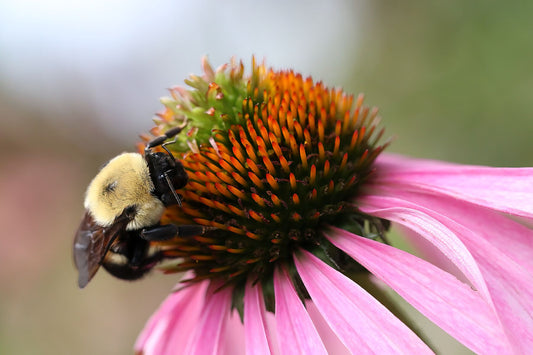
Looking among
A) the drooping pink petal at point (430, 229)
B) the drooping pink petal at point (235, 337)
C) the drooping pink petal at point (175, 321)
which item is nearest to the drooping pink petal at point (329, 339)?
the drooping pink petal at point (235, 337)

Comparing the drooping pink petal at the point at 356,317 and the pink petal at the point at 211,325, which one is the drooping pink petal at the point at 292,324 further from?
the pink petal at the point at 211,325

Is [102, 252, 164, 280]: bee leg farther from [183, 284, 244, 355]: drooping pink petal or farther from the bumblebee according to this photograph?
[183, 284, 244, 355]: drooping pink petal

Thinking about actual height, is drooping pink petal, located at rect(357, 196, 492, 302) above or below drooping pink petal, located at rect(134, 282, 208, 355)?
above

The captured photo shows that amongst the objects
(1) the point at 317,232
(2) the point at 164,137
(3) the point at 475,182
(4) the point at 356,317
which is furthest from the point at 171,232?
(3) the point at 475,182

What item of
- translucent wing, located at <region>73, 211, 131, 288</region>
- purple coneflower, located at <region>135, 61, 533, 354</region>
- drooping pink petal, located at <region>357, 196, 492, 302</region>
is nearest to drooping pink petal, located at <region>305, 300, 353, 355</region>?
purple coneflower, located at <region>135, 61, 533, 354</region>

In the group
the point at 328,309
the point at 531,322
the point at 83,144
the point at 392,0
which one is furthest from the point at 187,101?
the point at 83,144

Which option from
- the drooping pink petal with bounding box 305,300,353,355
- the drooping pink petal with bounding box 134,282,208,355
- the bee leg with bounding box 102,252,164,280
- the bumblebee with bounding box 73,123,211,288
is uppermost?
the bumblebee with bounding box 73,123,211,288

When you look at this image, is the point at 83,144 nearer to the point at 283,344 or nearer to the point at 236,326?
the point at 236,326
